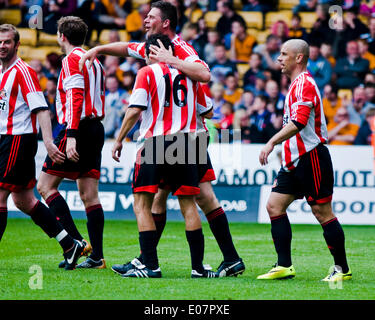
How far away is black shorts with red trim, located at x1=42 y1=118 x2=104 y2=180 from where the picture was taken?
6.80 metres

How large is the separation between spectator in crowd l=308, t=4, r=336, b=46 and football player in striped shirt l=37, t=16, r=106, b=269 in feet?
27.6

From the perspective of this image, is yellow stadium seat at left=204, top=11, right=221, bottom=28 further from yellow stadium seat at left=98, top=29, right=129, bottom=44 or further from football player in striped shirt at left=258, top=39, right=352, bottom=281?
football player in striped shirt at left=258, top=39, right=352, bottom=281

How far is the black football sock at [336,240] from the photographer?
19.8 ft

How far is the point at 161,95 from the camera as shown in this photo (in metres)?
5.92

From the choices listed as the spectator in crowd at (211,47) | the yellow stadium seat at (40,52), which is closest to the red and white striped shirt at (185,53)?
the spectator in crowd at (211,47)

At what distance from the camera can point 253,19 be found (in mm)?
15883

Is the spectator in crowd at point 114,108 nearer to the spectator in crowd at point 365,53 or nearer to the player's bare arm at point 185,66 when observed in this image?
the spectator in crowd at point 365,53

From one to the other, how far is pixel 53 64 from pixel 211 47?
322 centimetres

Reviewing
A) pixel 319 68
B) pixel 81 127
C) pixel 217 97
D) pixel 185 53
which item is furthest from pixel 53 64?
pixel 185 53

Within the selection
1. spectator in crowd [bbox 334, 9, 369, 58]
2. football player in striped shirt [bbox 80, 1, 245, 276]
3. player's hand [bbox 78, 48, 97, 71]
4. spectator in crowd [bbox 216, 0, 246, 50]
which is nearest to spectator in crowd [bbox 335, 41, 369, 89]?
spectator in crowd [bbox 334, 9, 369, 58]

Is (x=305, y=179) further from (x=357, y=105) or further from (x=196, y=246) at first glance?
(x=357, y=105)

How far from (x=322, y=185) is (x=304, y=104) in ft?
2.22

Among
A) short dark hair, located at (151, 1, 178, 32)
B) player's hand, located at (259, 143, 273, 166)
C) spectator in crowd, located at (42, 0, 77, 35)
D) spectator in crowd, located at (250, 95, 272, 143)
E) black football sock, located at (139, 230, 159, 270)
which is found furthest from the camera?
spectator in crowd, located at (42, 0, 77, 35)
